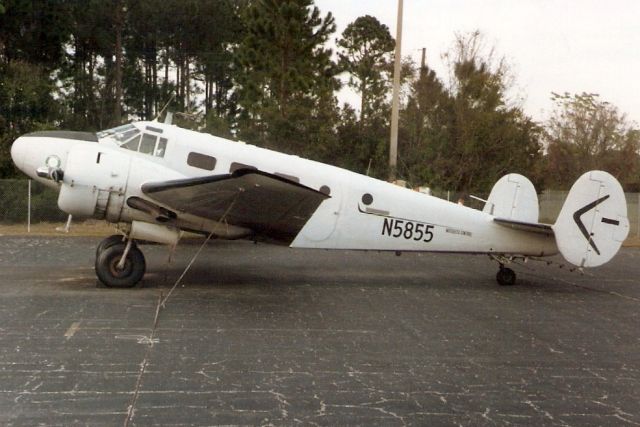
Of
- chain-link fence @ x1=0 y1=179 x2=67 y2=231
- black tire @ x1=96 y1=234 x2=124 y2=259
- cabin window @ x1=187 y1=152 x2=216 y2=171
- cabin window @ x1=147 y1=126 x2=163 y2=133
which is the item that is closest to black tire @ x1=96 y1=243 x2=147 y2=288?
black tire @ x1=96 y1=234 x2=124 y2=259

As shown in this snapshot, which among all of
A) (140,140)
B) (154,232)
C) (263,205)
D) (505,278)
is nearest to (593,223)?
(505,278)

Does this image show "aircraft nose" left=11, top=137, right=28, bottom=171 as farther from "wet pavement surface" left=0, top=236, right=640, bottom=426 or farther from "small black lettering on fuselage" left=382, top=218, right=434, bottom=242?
"small black lettering on fuselage" left=382, top=218, right=434, bottom=242

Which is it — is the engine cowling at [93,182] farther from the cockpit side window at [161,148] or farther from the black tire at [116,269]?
the black tire at [116,269]

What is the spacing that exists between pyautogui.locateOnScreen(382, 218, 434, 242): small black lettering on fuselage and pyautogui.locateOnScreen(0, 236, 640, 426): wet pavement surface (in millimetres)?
1026

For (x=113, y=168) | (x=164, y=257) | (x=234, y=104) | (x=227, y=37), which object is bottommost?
(x=164, y=257)

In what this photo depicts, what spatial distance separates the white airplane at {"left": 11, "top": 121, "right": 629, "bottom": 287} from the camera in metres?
13.5

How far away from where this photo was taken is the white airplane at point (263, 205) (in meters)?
13.5

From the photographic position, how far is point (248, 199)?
1318cm

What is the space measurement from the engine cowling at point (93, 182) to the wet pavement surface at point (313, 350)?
57.3 inches

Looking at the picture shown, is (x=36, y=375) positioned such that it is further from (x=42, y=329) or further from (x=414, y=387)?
(x=414, y=387)

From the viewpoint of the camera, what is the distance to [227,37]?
54219mm

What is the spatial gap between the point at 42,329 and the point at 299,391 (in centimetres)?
430

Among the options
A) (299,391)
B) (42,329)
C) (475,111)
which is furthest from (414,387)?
A: (475,111)

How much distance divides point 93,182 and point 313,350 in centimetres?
619
